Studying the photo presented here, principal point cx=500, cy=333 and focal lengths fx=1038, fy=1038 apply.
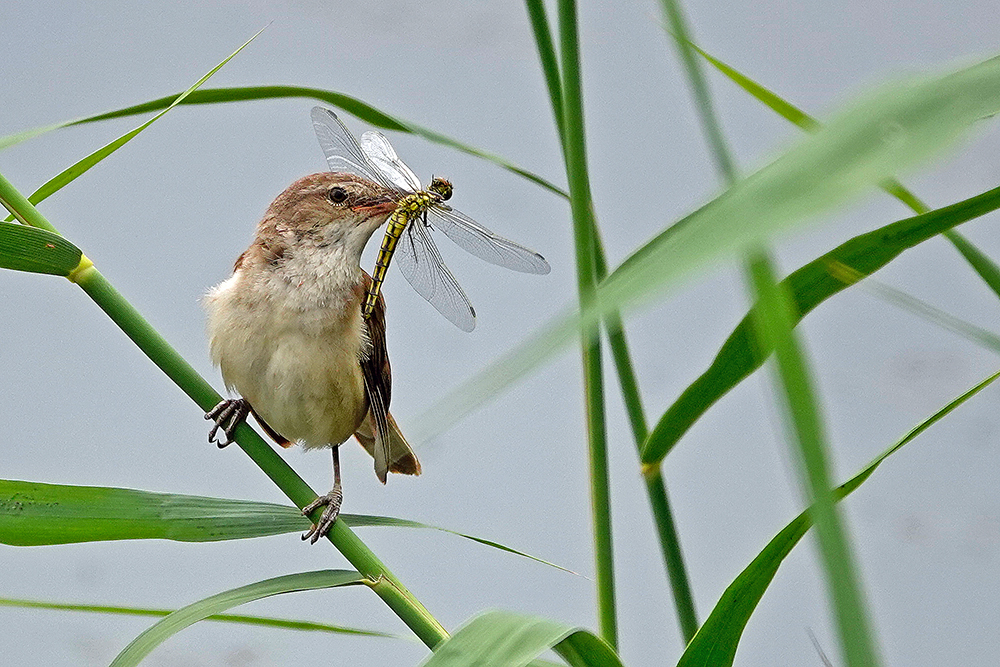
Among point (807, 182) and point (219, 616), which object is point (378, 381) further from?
point (807, 182)

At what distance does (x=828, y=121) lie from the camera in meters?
0.24

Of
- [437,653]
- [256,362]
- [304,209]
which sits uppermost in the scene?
[304,209]

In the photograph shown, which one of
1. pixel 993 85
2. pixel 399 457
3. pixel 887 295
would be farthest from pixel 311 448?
pixel 993 85

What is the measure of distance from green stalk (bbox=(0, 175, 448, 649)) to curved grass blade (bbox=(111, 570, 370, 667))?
0.01 metres

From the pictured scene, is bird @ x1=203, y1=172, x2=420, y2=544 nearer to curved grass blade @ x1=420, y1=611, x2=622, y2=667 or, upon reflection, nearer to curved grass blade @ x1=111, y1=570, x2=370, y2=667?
curved grass blade @ x1=111, y1=570, x2=370, y2=667

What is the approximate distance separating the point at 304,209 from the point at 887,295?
57 cm

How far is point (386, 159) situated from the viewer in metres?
1.00

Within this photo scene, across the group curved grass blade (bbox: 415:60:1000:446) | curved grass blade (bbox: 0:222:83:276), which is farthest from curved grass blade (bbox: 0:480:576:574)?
curved grass blade (bbox: 415:60:1000:446)

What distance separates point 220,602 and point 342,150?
0.55 metres

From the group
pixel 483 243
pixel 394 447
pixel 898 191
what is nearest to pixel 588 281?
pixel 898 191

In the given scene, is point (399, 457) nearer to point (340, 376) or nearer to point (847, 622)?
point (340, 376)

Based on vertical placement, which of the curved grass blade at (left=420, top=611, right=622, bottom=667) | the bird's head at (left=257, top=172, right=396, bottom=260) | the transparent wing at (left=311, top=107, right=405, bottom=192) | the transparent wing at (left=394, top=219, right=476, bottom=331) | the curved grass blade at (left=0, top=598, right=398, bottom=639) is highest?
the transparent wing at (left=311, top=107, right=405, bottom=192)

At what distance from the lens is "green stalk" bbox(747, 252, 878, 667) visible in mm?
206

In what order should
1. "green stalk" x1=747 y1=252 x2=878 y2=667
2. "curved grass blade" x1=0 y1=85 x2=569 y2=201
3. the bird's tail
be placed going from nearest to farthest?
"green stalk" x1=747 y1=252 x2=878 y2=667 → "curved grass blade" x1=0 y1=85 x2=569 y2=201 → the bird's tail
